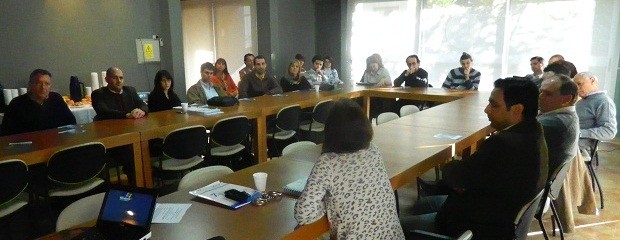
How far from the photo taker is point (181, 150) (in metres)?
3.62

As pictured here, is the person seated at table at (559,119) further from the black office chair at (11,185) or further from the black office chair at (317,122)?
the black office chair at (11,185)

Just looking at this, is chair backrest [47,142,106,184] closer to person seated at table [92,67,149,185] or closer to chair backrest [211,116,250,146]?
person seated at table [92,67,149,185]

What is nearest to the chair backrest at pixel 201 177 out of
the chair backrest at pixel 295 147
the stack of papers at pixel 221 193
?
the stack of papers at pixel 221 193

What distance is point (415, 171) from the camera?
99.2 inches

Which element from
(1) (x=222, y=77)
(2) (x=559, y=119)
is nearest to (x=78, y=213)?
(2) (x=559, y=119)

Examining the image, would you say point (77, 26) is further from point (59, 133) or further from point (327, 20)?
point (327, 20)

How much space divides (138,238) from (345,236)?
0.78 meters

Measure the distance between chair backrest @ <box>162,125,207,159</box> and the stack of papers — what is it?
1.41 metres

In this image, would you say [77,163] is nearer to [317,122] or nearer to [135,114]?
[135,114]

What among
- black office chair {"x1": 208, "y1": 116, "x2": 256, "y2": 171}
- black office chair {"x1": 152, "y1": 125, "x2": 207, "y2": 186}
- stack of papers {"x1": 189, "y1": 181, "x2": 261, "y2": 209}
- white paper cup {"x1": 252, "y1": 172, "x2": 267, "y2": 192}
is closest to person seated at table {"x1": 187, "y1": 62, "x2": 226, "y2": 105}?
black office chair {"x1": 208, "y1": 116, "x2": 256, "y2": 171}

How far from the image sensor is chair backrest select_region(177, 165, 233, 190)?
2282 millimetres

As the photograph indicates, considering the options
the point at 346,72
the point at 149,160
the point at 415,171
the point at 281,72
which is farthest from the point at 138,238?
the point at 346,72

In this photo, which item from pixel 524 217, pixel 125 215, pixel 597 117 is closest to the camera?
pixel 125 215

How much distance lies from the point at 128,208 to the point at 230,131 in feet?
7.64
